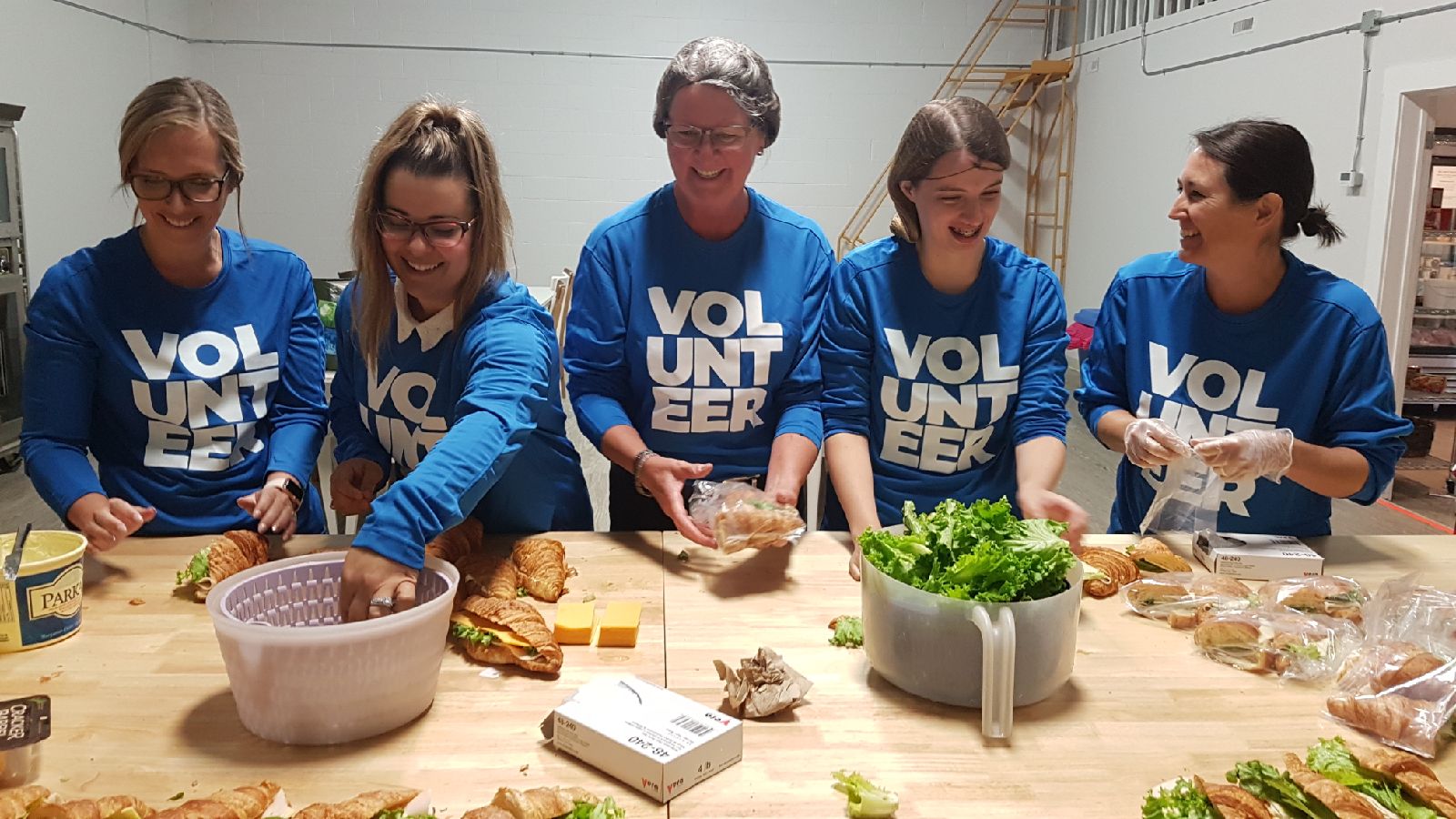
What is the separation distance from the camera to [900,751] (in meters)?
1.25

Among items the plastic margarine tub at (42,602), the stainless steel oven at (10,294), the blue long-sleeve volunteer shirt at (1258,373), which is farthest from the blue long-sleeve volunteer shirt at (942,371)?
the stainless steel oven at (10,294)


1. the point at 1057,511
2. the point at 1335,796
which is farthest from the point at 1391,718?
the point at 1057,511

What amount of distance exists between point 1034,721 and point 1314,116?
218 inches

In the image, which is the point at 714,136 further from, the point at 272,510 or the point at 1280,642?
the point at 1280,642

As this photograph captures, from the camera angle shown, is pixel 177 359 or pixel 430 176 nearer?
pixel 430 176

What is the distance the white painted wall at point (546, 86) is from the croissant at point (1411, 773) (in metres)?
7.98

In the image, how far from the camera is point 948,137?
2.00 meters

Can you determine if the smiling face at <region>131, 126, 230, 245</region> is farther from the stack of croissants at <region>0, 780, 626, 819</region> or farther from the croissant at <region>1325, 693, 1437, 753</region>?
the croissant at <region>1325, 693, 1437, 753</region>

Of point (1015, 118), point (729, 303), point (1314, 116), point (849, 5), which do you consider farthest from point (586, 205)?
point (729, 303)

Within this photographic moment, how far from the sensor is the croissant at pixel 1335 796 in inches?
42.3

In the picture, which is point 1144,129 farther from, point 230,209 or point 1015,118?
point 230,209

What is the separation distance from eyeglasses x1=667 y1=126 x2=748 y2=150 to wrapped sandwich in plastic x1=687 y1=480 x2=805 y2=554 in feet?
2.30

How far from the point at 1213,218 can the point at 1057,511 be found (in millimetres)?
781

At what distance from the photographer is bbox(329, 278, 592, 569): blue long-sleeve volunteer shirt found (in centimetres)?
144
